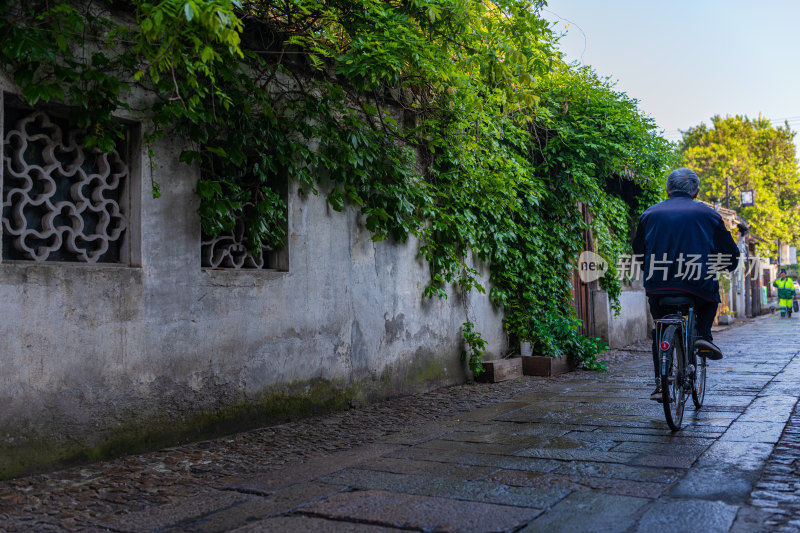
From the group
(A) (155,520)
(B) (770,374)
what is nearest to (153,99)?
(A) (155,520)

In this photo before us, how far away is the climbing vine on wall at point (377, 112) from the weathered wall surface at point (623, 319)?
2569 millimetres

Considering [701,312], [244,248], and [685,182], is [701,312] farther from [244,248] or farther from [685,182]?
[244,248]

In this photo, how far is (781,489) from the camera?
3342mm

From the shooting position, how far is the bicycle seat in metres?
5.07

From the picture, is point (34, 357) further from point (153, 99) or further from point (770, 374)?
point (770, 374)

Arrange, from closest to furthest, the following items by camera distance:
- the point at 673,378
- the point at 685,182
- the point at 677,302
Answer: the point at 673,378 → the point at 677,302 → the point at 685,182

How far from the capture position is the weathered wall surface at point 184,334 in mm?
4004

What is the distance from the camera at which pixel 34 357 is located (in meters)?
3.98

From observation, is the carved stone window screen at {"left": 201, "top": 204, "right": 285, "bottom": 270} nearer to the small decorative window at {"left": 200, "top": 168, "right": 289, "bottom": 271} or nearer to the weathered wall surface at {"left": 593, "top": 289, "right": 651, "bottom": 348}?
the small decorative window at {"left": 200, "top": 168, "right": 289, "bottom": 271}

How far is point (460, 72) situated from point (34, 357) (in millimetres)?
4514

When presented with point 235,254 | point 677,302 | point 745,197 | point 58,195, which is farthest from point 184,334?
point 745,197

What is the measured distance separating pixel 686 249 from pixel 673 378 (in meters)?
1.00

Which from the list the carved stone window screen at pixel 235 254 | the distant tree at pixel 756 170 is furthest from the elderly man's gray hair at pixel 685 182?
the distant tree at pixel 756 170

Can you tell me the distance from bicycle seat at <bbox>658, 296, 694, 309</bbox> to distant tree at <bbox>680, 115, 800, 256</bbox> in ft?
77.6
